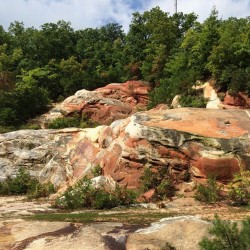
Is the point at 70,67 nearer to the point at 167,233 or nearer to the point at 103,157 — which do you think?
the point at 103,157

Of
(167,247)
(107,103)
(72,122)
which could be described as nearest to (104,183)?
(167,247)

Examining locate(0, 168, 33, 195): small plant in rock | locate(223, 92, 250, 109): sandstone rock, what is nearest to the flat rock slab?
locate(223, 92, 250, 109): sandstone rock

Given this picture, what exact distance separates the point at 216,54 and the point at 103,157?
35.7 feet

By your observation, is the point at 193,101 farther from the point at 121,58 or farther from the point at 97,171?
the point at 121,58

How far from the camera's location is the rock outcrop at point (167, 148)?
1527 cm

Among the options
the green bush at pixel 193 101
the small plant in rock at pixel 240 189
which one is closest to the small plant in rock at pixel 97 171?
the small plant in rock at pixel 240 189

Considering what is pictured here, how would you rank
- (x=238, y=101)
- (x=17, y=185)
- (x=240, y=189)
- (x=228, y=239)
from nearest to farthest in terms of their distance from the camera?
(x=228, y=239) → (x=240, y=189) → (x=17, y=185) → (x=238, y=101)

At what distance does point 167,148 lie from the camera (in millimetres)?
15695

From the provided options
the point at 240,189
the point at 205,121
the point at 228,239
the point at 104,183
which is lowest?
the point at 228,239

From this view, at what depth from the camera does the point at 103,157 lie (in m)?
17.6

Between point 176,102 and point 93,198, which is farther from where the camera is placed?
point 176,102

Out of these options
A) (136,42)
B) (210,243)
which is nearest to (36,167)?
(210,243)

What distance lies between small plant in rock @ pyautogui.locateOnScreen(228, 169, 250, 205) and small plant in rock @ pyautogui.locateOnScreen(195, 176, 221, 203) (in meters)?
0.45

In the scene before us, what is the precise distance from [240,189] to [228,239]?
27.2 feet
